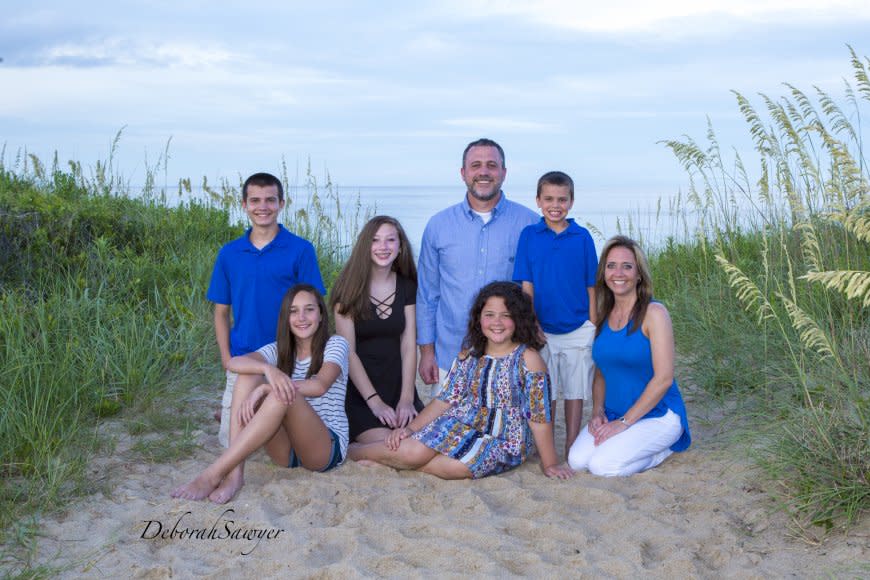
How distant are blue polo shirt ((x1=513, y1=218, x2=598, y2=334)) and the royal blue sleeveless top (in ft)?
0.77

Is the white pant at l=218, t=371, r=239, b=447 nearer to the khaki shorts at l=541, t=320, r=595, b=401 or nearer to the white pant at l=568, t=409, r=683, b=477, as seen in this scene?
the khaki shorts at l=541, t=320, r=595, b=401

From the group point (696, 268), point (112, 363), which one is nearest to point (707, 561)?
point (112, 363)

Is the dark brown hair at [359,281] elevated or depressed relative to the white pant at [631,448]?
elevated

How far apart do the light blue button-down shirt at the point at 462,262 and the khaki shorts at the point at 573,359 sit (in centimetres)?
49

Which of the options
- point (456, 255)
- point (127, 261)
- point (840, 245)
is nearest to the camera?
point (456, 255)

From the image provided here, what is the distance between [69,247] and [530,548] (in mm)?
5476

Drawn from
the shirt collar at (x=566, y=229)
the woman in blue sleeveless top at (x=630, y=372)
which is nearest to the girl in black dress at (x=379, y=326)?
the shirt collar at (x=566, y=229)

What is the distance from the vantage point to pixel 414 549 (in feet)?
11.7

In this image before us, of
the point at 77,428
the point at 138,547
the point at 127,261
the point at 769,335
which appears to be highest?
the point at 127,261

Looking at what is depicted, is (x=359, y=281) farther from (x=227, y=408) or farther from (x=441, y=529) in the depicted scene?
(x=441, y=529)

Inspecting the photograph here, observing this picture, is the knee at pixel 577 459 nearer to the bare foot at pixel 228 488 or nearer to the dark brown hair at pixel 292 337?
the dark brown hair at pixel 292 337

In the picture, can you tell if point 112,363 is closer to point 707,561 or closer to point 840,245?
point 707,561

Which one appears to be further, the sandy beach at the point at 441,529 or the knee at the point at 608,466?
the knee at the point at 608,466

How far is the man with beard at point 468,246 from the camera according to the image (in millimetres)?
4980
